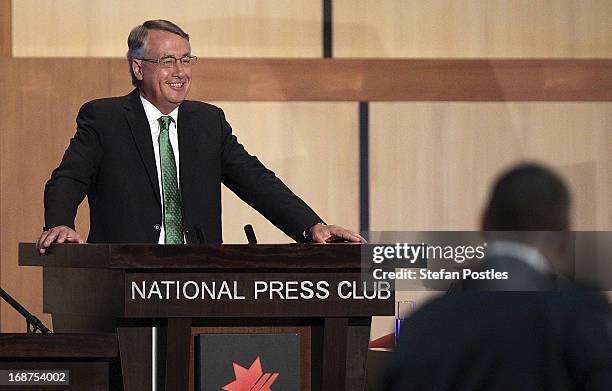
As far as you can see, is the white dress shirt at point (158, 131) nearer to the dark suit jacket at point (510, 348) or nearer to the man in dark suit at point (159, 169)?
the man in dark suit at point (159, 169)

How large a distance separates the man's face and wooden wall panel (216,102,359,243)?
7.02 feet

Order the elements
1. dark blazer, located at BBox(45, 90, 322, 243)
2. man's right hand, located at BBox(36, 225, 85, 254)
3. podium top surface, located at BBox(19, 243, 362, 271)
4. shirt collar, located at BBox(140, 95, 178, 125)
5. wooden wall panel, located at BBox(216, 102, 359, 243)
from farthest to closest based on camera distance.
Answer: wooden wall panel, located at BBox(216, 102, 359, 243) < shirt collar, located at BBox(140, 95, 178, 125) < dark blazer, located at BBox(45, 90, 322, 243) < man's right hand, located at BBox(36, 225, 85, 254) < podium top surface, located at BBox(19, 243, 362, 271)

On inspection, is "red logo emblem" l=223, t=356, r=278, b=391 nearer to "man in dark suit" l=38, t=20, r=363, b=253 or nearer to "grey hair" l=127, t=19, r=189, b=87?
"man in dark suit" l=38, t=20, r=363, b=253

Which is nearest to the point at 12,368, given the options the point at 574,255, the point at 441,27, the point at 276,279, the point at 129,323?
the point at 129,323

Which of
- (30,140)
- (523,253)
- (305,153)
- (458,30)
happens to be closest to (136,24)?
(30,140)

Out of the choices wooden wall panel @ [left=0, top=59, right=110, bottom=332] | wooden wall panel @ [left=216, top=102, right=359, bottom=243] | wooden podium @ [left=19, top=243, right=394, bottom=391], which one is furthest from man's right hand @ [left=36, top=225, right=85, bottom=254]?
wooden wall panel @ [left=216, top=102, right=359, bottom=243]

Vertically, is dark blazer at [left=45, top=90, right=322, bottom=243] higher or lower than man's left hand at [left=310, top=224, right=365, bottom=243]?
higher

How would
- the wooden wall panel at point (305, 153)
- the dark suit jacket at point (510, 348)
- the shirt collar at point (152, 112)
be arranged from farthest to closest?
1. the wooden wall panel at point (305, 153)
2. the shirt collar at point (152, 112)
3. the dark suit jacket at point (510, 348)

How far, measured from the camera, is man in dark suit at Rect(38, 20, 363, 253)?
299 cm

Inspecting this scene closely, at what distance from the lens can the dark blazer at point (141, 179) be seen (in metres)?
2.99

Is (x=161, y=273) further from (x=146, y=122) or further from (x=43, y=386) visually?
(x=146, y=122)

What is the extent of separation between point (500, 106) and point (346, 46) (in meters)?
0.66

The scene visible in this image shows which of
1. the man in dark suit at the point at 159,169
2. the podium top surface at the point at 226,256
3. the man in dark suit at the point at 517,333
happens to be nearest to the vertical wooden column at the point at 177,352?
the podium top surface at the point at 226,256

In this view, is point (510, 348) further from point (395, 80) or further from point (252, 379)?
point (395, 80)
